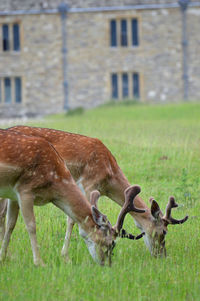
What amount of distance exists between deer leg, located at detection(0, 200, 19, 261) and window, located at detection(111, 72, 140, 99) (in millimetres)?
28756

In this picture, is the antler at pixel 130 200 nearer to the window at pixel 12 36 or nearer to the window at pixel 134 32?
the window at pixel 134 32

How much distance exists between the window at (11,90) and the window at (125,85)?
4924 millimetres

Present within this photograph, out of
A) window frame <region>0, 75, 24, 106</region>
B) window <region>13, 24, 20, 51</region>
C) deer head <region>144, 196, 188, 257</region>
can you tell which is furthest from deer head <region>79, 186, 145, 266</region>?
window <region>13, 24, 20, 51</region>

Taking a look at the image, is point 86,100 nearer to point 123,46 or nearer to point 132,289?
point 123,46

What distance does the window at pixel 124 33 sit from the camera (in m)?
35.6

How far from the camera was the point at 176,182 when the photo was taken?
11812mm

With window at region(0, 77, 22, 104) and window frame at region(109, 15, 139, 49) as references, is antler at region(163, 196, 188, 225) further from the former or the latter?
window at region(0, 77, 22, 104)

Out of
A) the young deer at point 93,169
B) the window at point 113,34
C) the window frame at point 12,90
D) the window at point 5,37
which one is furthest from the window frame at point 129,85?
the young deer at point 93,169

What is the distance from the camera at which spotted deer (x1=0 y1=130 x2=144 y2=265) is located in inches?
248

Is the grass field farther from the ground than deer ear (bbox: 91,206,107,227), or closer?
closer

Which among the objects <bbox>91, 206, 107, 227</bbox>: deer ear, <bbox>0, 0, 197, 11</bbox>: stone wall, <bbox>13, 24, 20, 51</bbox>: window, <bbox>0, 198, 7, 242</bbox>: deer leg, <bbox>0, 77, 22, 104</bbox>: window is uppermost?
<bbox>0, 0, 197, 11</bbox>: stone wall

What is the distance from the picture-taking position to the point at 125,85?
35656 millimetres

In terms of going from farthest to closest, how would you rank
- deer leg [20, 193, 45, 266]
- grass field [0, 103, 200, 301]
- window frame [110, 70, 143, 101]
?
window frame [110, 70, 143, 101], deer leg [20, 193, 45, 266], grass field [0, 103, 200, 301]

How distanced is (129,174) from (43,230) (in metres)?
4.38
